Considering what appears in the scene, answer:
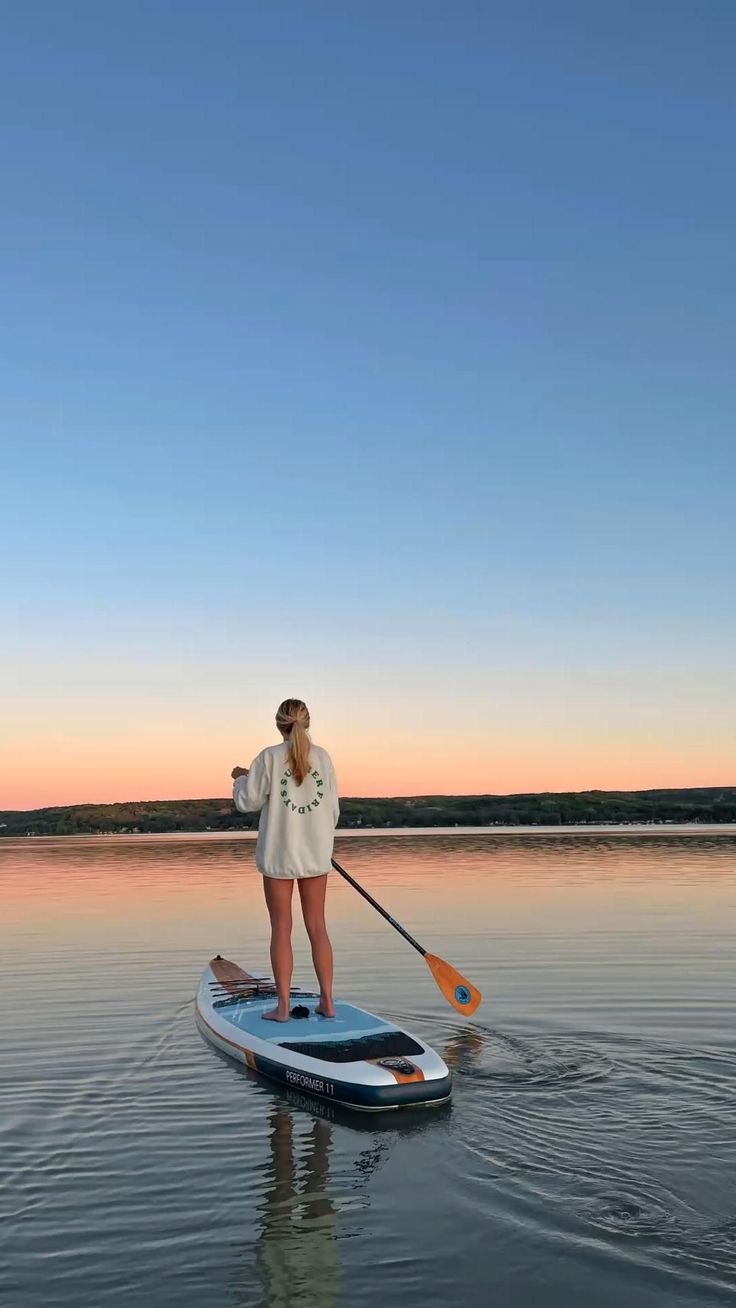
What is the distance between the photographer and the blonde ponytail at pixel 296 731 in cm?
932

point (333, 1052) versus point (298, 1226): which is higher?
point (333, 1052)

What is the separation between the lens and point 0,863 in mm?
50125

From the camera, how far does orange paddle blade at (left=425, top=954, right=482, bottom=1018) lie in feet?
35.8

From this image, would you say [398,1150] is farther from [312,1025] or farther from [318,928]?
[318,928]

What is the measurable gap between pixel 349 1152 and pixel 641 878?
2487 cm

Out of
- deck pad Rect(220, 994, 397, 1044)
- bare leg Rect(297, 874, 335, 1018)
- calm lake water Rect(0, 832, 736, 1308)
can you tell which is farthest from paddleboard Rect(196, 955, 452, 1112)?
bare leg Rect(297, 874, 335, 1018)

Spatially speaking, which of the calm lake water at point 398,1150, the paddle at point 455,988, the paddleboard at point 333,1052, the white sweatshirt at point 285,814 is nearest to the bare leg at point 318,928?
the white sweatshirt at point 285,814

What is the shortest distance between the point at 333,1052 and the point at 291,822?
187 cm

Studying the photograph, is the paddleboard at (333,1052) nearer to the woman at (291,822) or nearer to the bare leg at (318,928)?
the bare leg at (318,928)

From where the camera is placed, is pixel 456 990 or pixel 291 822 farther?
pixel 456 990

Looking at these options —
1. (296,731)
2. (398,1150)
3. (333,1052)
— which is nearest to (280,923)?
(333,1052)

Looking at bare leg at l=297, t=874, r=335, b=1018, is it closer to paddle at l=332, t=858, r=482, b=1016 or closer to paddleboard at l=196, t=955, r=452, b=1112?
paddleboard at l=196, t=955, r=452, b=1112

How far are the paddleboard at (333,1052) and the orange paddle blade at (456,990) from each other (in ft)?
4.12

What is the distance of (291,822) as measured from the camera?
9.33 meters
